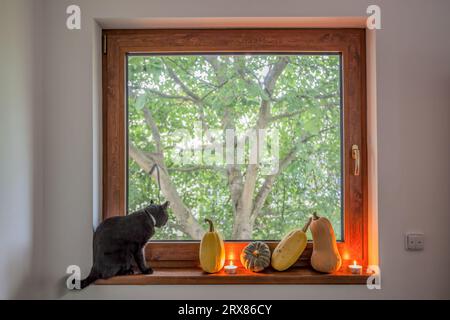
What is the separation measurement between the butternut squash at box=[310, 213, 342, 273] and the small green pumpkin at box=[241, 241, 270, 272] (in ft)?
0.59

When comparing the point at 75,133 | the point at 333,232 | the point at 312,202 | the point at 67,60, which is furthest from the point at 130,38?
the point at 333,232

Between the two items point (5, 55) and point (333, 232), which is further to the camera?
point (333, 232)

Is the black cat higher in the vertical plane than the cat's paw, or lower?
higher

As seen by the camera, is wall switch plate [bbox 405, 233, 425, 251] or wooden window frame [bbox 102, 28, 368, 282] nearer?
wall switch plate [bbox 405, 233, 425, 251]

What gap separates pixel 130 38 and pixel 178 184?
0.61m

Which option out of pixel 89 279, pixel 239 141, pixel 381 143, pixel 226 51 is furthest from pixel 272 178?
pixel 89 279

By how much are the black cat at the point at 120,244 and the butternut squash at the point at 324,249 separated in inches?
24.1

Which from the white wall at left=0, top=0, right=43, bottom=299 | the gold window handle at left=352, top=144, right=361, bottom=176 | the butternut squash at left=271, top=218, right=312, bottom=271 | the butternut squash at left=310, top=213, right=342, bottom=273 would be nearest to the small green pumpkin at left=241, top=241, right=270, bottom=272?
the butternut squash at left=271, top=218, right=312, bottom=271

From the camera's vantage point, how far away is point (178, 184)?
5.82 feet

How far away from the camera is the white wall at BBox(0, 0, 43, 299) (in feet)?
4.73

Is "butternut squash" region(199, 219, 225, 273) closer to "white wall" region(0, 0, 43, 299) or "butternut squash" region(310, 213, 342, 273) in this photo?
"butternut squash" region(310, 213, 342, 273)
